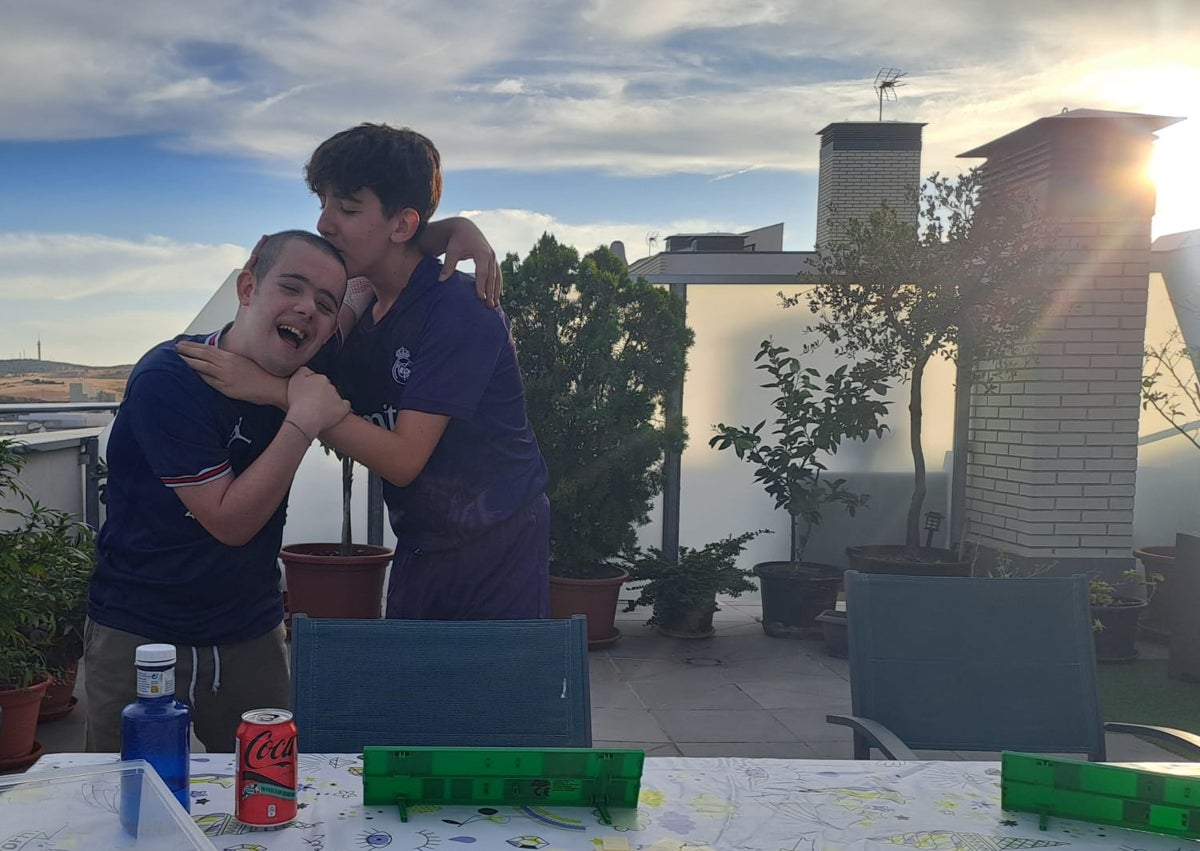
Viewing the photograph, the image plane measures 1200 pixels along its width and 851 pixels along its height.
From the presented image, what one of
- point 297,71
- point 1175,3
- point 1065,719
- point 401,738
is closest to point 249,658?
point 401,738

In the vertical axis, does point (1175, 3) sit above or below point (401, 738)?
above

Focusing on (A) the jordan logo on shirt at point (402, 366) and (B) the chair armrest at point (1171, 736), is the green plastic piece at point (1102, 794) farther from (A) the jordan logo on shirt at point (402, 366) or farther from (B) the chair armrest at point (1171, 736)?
(A) the jordan logo on shirt at point (402, 366)

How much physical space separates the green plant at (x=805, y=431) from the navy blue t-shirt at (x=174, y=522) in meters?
3.73

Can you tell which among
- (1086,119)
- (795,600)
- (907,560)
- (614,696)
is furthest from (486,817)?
(1086,119)

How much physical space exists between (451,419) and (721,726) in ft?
→ 8.14

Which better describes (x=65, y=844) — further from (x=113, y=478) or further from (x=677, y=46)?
(x=677, y=46)

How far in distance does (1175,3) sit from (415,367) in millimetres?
5019

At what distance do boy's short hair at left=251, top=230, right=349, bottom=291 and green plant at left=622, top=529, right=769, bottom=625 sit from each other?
143 inches

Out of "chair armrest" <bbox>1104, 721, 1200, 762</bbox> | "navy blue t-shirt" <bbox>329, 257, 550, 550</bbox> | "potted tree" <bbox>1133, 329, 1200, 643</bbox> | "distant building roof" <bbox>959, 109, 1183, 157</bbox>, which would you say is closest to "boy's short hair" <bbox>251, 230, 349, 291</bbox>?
"navy blue t-shirt" <bbox>329, 257, 550, 550</bbox>

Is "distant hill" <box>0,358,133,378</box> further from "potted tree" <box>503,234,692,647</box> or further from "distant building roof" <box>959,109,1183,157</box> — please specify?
"distant building roof" <box>959,109,1183,157</box>

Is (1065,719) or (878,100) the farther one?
(878,100)

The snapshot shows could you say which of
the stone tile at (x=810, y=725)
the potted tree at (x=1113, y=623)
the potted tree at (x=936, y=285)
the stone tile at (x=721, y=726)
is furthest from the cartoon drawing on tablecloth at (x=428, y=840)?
the potted tree at (x=1113, y=623)

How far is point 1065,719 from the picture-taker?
6.15 ft

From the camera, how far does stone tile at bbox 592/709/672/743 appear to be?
358 cm
